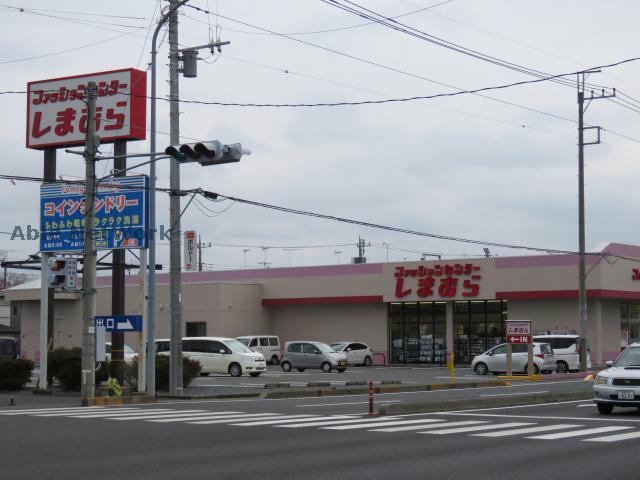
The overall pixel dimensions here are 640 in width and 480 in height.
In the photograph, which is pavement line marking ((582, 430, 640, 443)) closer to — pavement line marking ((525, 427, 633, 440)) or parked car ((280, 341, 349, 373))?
pavement line marking ((525, 427, 633, 440))

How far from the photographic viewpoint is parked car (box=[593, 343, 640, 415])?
64.1 feet

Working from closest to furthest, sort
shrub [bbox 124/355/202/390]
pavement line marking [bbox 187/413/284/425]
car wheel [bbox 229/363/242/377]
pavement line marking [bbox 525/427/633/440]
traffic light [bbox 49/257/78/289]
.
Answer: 1. pavement line marking [bbox 525/427/633/440]
2. pavement line marking [bbox 187/413/284/425]
3. traffic light [bbox 49/257/78/289]
4. shrub [bbox 124/355/202/390]
5. car wheel [bbox 229/363/242/377]

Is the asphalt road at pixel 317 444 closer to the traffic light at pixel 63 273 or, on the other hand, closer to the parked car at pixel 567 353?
the traffic light at pixel 63 273

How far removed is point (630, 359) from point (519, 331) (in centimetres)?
1797

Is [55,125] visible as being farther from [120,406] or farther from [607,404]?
[607,404]

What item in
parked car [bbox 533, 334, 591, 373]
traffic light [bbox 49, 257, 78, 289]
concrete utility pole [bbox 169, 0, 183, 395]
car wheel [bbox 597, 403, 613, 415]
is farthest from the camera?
parked car [bbox 533, 334, 591, 373]

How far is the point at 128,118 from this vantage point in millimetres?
31344

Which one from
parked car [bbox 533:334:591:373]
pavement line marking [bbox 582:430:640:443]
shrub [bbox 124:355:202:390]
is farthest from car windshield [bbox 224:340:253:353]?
pavement line marking [bbox 582:430:640:443]

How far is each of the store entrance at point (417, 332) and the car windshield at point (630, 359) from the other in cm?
3502

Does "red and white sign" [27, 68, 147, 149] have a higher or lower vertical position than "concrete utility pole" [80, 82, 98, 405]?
higher

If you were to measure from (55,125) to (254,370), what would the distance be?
46.5 feet

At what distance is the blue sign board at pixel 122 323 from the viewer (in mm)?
27656

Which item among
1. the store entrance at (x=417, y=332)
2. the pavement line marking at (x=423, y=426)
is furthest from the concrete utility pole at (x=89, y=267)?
the store entrance at (x=417, y=332)

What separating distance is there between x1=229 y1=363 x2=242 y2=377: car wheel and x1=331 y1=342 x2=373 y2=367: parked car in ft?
39.3
